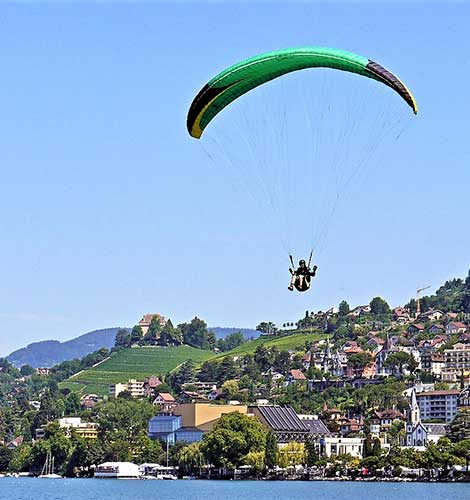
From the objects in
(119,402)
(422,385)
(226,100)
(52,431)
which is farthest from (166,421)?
(226,100)

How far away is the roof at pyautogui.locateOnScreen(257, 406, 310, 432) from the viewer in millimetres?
128137

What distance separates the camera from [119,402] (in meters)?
164

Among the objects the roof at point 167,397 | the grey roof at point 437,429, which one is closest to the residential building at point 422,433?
the grey roof at point 437,429

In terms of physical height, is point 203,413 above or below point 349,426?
above

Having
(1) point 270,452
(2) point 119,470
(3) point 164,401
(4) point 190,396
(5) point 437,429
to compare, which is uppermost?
(4) point 190,396

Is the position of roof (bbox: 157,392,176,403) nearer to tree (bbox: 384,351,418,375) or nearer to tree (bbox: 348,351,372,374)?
tree (bbox: 348,351,372,374)

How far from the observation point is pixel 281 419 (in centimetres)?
13050

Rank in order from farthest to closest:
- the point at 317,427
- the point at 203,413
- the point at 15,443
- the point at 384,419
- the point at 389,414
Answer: the point at 15,443
the point at 389,414
the point at 384,419
the point at 203,413
the point at 317,427

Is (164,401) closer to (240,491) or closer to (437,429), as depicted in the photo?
(437,429)

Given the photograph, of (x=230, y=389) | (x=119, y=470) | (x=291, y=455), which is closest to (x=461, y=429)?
(x=291, y=455)

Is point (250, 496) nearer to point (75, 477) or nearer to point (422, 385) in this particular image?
point (75, 477)

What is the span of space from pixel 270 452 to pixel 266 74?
82128mm

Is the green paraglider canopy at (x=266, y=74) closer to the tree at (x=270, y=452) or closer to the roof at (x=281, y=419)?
the tree at (x=270, y=452)

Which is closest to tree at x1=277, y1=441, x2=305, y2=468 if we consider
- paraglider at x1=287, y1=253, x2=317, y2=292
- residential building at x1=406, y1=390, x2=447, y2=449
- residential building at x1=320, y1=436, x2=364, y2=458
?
residential building at x1=320, y1=436, x2=364, y2=458
